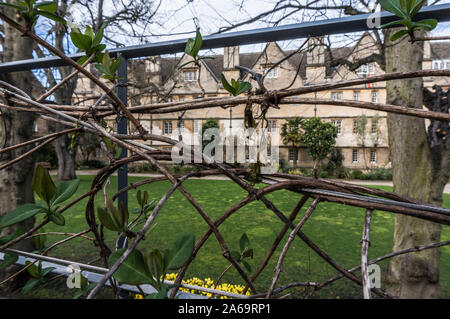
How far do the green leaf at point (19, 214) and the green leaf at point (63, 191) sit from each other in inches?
0.8

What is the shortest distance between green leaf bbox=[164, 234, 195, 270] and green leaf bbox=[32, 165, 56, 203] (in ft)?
0.57

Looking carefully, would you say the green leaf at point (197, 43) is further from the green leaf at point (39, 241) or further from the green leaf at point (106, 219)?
the green leaf at point (39, 241)

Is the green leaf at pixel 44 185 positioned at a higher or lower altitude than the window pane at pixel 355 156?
higher

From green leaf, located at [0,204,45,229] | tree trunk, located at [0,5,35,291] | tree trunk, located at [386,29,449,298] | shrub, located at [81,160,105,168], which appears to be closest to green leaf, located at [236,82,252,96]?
green leaf, located at [0,204,45,229]

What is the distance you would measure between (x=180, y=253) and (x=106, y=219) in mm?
85

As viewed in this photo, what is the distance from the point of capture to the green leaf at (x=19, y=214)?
0.31 m

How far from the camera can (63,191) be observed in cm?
36

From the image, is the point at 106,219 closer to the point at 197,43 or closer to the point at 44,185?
the point at 44,185

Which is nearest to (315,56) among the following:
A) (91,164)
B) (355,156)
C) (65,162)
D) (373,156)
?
(65,162)

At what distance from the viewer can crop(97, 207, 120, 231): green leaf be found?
0.24 meters

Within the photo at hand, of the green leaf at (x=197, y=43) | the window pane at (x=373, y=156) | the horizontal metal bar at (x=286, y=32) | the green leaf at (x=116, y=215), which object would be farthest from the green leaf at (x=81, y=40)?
the window pane at (x=373, y=156)

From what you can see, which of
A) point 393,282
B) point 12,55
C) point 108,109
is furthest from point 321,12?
point 108,109

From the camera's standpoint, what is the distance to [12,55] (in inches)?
78.8
